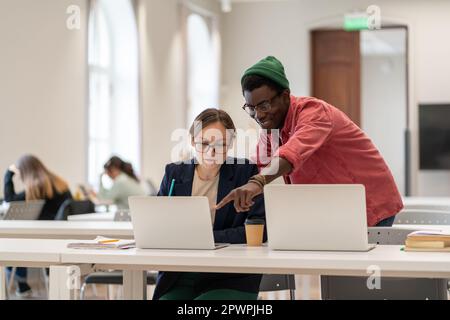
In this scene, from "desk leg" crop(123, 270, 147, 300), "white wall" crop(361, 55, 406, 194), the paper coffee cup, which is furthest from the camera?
"white wall" crop(361, 55, 406, 194)

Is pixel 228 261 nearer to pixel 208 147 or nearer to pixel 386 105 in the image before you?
pixel 208 147

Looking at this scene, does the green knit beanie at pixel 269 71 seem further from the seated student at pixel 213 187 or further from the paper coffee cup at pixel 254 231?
the paper coffee cup at pixel 254 231

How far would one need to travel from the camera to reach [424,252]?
8.38 ft

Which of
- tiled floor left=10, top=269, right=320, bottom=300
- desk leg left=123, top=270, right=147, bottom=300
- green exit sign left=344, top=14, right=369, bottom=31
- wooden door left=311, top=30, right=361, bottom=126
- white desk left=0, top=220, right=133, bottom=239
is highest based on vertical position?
green exit sign left=344, top=14, right=369, bottom=31

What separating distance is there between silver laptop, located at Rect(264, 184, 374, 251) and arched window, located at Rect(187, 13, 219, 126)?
34.1 feet

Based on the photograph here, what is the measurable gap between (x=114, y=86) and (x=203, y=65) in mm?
3027

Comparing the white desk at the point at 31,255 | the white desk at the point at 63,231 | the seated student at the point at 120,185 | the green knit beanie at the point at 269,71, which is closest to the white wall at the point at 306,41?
the seated student at the point at 120,185

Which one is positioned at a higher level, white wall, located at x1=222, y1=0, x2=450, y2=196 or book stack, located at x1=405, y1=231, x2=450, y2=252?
white wall, located at x1=222, y1=0, x2=450, y2=196

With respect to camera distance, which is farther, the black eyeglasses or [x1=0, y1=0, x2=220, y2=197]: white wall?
[x1=0, y1=0, x2=220, y2=197]: white wall

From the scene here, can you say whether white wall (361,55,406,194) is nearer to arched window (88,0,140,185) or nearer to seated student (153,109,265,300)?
arched window (88,0,140,185)

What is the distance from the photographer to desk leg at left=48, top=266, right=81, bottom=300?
2.43 meters

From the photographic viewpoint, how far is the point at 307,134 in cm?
278

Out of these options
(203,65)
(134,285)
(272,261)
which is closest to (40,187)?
(134,285)

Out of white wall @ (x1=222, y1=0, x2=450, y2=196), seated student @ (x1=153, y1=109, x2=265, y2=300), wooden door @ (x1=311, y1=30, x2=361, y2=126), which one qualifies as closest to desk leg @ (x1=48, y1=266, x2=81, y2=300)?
seated student @ (x1=153, y1=109, x2=265, y2=300)
